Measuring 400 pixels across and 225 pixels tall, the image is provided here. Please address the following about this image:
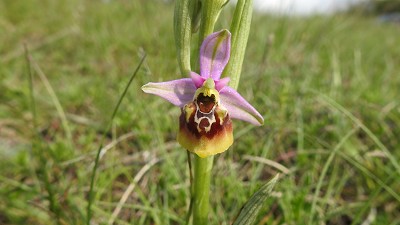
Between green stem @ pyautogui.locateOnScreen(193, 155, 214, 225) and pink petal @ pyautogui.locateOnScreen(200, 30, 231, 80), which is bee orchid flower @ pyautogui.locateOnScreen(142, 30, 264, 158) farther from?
green stem @ pyautogui.locateOnScreen(193, 155, 214, 225)

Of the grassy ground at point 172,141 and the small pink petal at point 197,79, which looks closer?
A: the small pink petal at point 197,79

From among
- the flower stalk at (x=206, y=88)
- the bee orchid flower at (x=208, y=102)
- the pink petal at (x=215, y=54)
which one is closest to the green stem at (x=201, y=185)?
the flower stalk at (x=206, y=88)

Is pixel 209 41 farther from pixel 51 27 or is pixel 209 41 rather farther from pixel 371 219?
pixel 51 27

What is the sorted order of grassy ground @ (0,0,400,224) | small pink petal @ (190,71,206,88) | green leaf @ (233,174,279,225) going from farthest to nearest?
grassy ground @ (0,0,400,224) < small pink petal @ (190,71,206,88) < green leaf @ (233,174,279,225)

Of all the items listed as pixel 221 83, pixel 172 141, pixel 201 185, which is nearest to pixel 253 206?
pixel 201 185

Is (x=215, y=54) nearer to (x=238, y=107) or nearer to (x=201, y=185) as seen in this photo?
(x=238, y=107)

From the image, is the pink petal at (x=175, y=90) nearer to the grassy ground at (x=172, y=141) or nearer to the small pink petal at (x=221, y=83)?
the small pink petal at (x=221, y=83)

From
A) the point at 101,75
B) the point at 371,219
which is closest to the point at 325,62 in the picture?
the point at 101,75

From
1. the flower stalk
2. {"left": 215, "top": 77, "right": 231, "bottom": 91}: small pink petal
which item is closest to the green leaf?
the flower stalk
